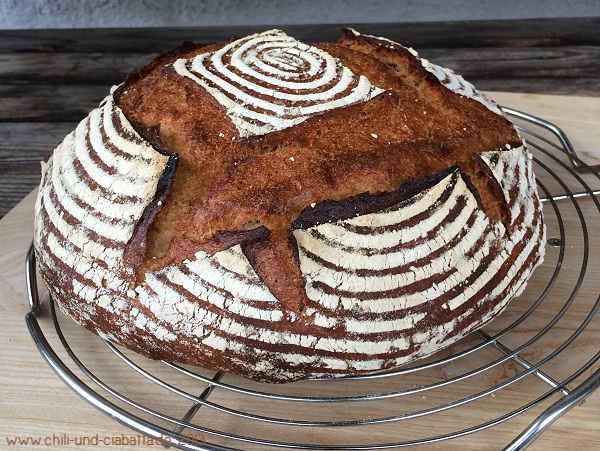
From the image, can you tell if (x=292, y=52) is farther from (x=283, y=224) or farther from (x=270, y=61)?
(x=283, y=224)

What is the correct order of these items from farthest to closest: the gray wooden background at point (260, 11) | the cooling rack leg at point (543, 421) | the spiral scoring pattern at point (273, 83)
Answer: the gray wooden background at point (260, 11)
the spiral scoring pattern at point (273, 83)
the cooling rack leg at point (543, 421)

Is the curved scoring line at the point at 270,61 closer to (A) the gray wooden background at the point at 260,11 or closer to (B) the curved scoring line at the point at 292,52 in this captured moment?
(B) the curved scoring line at the point at 292,52

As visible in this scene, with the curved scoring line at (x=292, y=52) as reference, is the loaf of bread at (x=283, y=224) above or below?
below

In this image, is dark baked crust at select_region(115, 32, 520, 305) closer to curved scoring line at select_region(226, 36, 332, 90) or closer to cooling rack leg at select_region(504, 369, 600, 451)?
curved scoring line at select_region(226, 36, 332, 90)

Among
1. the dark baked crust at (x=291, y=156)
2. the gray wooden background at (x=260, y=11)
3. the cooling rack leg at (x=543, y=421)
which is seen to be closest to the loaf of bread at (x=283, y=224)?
the dark baked crust at (x=291, y=156)

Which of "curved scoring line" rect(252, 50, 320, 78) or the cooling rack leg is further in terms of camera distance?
"curved scoring line" rect(252, 50, 320, 78)

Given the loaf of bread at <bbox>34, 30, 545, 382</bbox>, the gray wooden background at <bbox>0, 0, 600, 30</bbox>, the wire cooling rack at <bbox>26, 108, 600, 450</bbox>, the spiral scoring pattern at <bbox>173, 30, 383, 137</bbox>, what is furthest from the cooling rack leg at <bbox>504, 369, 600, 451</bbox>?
the gray wooden background at <bbox>0, 0, 600, 30</bbox>
